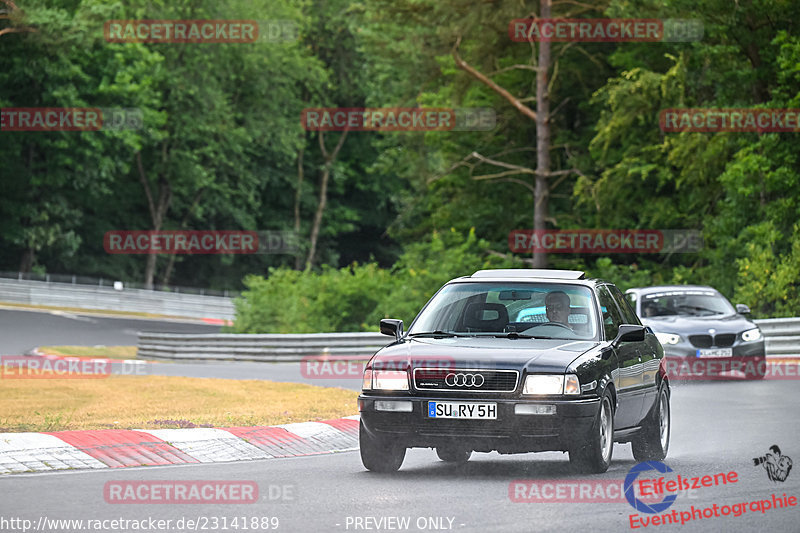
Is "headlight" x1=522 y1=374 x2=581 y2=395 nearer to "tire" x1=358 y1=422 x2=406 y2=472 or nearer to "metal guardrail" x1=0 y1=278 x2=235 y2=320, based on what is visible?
"tire" x1=358 y1=422 x2=406 y2=472

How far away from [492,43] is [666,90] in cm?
840

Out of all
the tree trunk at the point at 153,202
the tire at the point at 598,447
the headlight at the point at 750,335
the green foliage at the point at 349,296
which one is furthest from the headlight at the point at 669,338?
the tree trunk at the point at 153,202

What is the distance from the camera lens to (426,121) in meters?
45.4

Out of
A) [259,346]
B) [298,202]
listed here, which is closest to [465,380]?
[259,346]

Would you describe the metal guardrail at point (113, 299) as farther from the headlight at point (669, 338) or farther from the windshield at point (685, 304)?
the headlight at point (669, 338)

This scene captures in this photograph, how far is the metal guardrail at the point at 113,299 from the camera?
56.8 meters

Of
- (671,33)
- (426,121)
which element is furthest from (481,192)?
(671,33)

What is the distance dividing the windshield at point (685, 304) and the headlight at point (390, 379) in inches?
500

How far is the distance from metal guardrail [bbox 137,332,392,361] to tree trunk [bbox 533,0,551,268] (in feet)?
36.4

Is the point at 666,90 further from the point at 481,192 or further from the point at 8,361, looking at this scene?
the point at 8,361

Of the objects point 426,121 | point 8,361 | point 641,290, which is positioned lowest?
point 8,361

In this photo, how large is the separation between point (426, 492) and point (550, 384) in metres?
1.28

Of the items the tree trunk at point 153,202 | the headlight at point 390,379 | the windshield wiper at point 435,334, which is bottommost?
the headlight at point 390,379

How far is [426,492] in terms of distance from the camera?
977 centimetres
